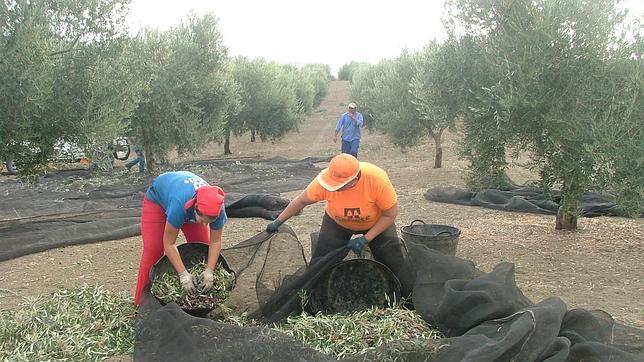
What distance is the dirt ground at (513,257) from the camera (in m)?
5.72

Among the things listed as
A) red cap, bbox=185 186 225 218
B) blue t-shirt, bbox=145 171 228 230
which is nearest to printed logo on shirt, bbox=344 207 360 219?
blue t-shirt, bbox=145 171 228 230

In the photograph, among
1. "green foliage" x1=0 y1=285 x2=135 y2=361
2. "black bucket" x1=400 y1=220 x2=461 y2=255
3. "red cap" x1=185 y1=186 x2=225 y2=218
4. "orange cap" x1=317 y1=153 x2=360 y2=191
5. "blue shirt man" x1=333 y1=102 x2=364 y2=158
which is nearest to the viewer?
"green foliage" x1=0 y1=285 x2=135 y2=361

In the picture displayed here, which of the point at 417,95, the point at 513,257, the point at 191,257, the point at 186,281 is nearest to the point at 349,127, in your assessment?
the point at 417,95

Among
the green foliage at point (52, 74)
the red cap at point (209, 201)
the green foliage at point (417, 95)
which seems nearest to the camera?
the red cap at point (209, 201)

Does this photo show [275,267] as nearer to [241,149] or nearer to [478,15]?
[478,15]

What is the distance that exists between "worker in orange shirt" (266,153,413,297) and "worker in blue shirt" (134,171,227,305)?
0.68m

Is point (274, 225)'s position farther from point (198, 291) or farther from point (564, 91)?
point (564, 91)

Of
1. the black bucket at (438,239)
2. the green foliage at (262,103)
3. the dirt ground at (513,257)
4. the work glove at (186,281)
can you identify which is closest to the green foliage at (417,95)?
the dirt ground at (513,257)

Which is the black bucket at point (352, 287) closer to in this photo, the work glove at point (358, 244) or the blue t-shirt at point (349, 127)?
the work glove at point (358, 244)

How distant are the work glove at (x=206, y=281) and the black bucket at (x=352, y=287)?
2.91 feet

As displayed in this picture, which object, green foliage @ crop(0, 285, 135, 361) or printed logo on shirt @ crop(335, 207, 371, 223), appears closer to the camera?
green foliage @ crop(0, 285, 135, 361)

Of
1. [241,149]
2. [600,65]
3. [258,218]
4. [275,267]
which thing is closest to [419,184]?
[258,218]

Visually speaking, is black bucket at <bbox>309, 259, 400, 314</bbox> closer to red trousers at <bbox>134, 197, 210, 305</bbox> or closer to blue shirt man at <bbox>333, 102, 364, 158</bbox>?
red trousers at <bbox>134, 197, 210, 305</bbox>

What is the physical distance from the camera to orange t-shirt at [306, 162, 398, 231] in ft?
15.2
